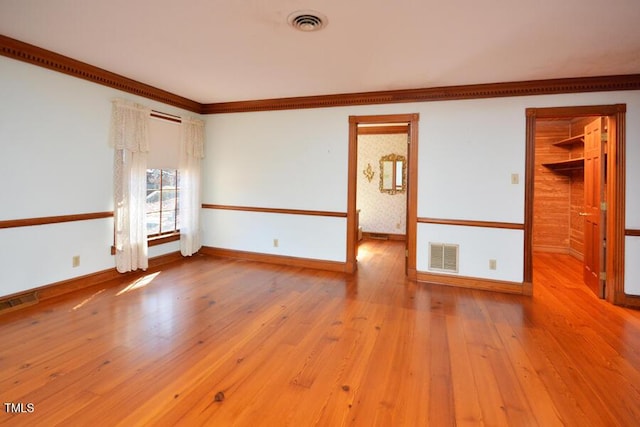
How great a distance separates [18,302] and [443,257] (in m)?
4.56

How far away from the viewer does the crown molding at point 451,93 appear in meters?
3.54

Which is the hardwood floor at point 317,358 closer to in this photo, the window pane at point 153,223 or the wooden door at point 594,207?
the wooden door at point 594,207

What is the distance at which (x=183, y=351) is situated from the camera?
2396 mm

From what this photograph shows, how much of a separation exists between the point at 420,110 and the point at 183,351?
12.2 feet

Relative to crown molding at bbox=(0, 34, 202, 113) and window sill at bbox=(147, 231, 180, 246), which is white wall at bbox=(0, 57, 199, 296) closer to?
crown molding at bbox=(0, 34, 202, 113)

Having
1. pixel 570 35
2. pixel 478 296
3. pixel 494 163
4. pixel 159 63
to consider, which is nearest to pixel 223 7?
pixel 159 63

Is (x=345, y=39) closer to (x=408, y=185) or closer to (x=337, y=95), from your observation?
(x=337, y=95)

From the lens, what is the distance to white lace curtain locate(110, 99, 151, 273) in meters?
3.96

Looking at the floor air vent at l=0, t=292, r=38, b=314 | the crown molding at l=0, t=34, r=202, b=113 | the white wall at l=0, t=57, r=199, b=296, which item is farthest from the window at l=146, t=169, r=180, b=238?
the floor air vent at l=0, t=292, r=38, b=314

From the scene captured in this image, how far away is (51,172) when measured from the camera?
3.33 m

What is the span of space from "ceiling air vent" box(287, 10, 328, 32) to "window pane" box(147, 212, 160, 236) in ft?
11.1

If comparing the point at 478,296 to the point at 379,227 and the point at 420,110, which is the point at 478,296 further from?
the point at 379,227

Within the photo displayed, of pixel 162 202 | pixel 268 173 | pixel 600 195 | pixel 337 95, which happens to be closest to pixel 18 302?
pixel 162 202

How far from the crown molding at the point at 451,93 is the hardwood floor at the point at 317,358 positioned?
234 centimetres
